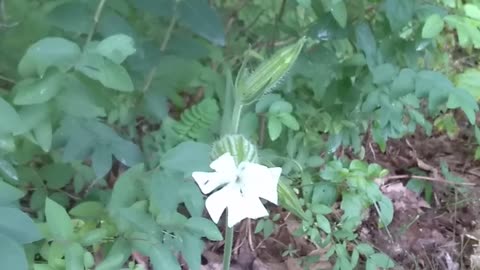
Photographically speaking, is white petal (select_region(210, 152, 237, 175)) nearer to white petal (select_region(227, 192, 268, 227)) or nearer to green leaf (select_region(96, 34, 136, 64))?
white petal (select_region(227, 192, 268, 227))

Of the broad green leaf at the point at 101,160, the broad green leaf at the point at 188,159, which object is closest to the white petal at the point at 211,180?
the broad green leaf at the point at 188,159

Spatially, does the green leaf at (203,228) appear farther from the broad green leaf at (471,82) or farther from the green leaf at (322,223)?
the broad green leaf at (471,82)

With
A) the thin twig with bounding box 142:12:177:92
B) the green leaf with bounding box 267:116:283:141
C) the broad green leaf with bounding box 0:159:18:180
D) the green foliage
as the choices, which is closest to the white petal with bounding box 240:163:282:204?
the green foliage

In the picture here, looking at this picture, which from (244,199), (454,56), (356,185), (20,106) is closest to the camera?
(244,199)

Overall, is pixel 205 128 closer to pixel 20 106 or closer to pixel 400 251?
pixel 20 106

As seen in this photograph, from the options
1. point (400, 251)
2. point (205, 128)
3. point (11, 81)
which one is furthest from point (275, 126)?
point (400, 251)
